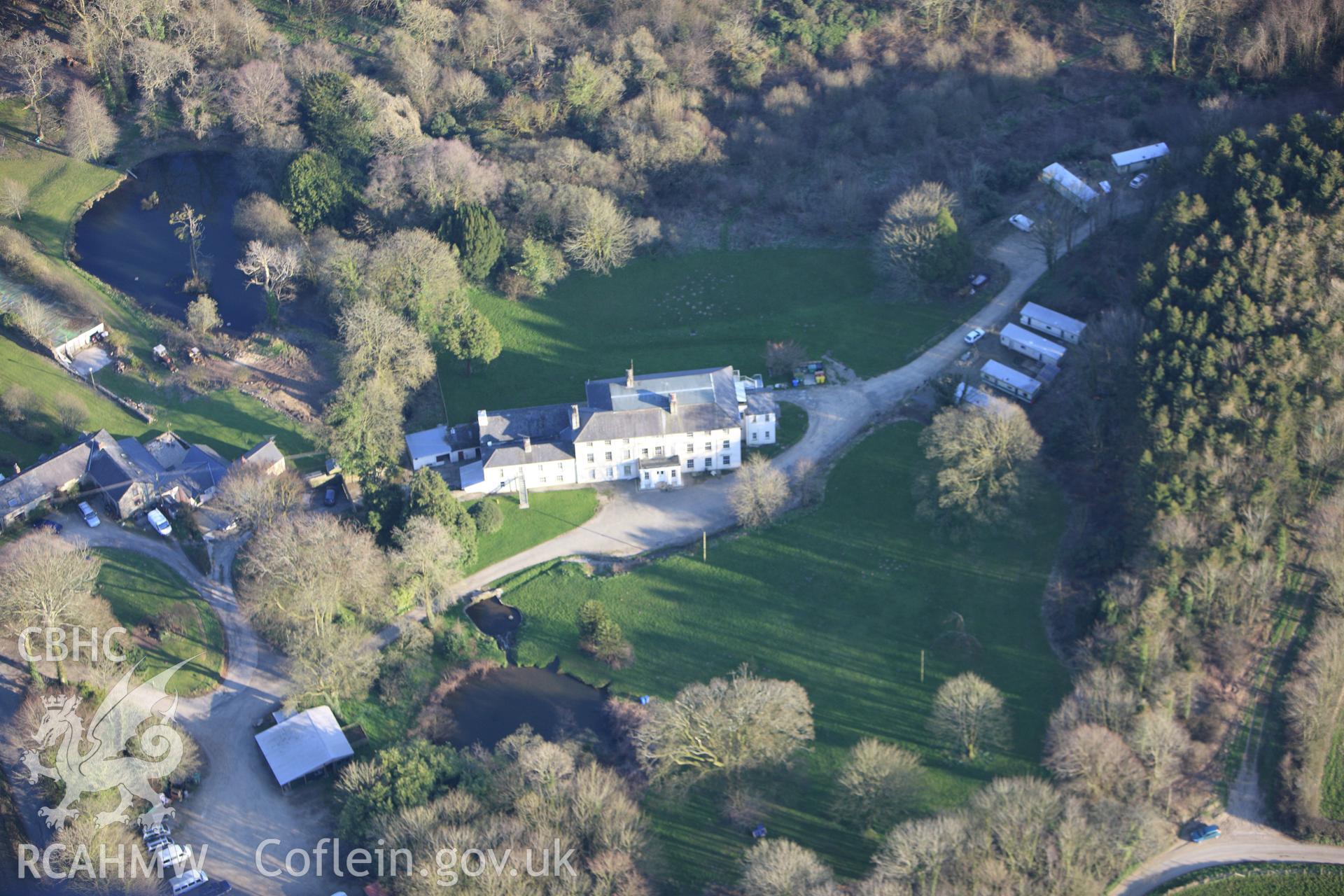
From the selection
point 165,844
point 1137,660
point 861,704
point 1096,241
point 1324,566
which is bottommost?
point 165,844

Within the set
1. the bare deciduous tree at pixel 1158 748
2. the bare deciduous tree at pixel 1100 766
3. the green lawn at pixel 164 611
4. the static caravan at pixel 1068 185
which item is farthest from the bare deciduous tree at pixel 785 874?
the static caravan at pixel 1068 185

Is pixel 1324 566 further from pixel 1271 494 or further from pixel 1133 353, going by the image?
pixel 1133 353

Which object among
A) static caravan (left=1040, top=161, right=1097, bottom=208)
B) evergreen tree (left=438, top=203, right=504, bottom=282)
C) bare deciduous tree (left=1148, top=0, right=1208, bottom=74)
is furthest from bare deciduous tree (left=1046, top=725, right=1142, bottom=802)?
bare deciduous tree (left=1148, top=0, right=1208, bottom=74)

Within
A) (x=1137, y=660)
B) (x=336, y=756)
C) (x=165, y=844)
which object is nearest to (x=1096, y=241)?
(x=1137, y=660)

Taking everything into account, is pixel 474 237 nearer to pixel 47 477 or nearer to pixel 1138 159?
pixel 47 477

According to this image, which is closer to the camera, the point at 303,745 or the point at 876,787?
the point at 876,787

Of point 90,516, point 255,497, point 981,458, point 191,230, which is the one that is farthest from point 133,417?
point 981,458
